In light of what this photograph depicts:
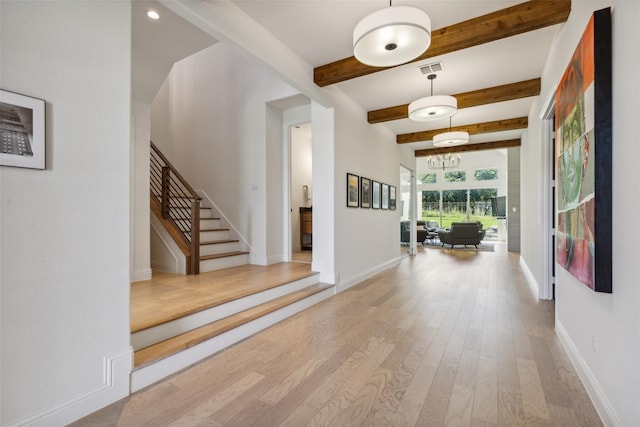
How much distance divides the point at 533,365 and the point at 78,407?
3088 millimetres

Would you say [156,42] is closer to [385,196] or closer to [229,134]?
[229,134]

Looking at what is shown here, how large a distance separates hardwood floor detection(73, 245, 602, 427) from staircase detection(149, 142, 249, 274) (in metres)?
1.79

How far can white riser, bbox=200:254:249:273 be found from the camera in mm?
4422

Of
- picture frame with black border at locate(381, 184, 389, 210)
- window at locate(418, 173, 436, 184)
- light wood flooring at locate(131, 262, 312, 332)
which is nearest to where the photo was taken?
Result: light wood flooring at locate(131, 262, 312, 332)

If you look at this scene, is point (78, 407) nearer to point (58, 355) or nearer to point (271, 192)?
point (58, 355)

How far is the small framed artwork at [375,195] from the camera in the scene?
19.0ft

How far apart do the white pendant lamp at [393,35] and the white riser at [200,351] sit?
8.77 feet

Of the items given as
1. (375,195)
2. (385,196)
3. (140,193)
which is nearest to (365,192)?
(375,195)

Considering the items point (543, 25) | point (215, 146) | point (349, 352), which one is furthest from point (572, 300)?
point (215, 146)

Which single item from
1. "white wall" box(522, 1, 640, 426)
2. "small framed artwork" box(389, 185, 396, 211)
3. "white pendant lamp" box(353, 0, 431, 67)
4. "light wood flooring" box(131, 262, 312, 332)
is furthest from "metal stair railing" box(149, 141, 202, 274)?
"white wall" box(522, 1, 640, 426)

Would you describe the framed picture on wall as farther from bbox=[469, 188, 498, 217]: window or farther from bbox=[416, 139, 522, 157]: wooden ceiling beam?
bbox=[469, 188, 498, 217]: window

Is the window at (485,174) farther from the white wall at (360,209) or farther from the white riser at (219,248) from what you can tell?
the white riser at (219,248)

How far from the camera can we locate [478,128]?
634 centimetres

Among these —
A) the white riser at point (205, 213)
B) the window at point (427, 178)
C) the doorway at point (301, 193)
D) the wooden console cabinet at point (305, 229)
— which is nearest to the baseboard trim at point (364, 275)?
the doorway at point (301, 193)
